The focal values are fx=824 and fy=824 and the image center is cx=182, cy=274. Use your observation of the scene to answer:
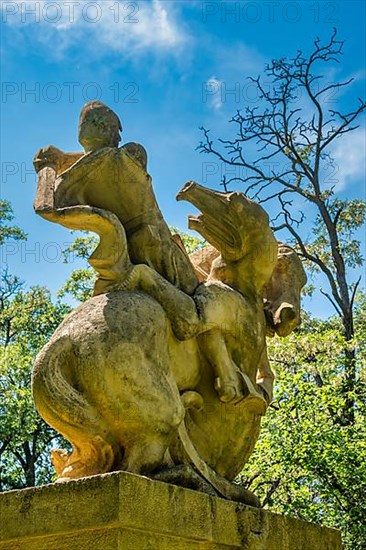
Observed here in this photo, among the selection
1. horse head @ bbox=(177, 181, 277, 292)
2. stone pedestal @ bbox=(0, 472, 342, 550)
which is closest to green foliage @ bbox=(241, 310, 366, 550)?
horse head @ bbox=(177, 181, 277, 292)

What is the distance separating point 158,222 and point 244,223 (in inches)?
22.1

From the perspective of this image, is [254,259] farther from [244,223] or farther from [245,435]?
[245,435]

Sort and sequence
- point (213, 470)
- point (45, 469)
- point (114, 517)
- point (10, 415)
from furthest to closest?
point (45, 469) → point (10, 415) → point (213, 470) → point (114, 517)

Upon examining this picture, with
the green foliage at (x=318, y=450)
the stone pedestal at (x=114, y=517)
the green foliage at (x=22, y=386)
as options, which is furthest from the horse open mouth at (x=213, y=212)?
the green foliage at (x=22, y=386)

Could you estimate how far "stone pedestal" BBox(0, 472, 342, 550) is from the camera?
3.15 meters

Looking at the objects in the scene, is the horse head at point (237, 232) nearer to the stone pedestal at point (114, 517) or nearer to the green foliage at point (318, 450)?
the stone pedestal at point (114, 517)

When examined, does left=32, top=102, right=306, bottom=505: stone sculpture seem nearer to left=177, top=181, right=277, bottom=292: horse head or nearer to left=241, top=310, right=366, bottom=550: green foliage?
left=177, top=181, right=277, bottom=292: horse head

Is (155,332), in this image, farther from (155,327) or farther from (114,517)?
(114,517)

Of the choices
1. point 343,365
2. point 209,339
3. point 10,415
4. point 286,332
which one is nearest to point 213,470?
point 209,339

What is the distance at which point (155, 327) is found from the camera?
12.7 feet

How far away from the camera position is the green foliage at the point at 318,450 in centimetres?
1306

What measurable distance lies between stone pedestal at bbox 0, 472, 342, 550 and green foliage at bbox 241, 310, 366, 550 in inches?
383

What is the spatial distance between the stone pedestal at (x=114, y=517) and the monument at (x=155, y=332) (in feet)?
0.07

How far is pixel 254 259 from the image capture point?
185 inches
